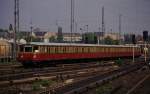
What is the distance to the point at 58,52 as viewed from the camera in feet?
157

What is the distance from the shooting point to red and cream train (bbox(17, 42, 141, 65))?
142ft

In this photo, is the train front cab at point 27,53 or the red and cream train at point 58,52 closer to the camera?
the train front cab at point 27,53

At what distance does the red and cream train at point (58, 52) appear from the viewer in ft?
142

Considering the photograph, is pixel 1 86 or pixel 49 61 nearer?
pixel 1 86

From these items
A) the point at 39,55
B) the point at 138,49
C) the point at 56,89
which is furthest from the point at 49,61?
the point at 138,49

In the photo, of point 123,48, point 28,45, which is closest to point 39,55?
point 28,45

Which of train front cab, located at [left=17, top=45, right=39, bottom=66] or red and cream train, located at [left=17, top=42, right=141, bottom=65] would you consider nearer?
train front cab, located at [left=17, top=45, right=39, bottom=66]

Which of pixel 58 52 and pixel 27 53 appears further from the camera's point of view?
pixel 58 52

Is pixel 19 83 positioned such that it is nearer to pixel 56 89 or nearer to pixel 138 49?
pixel 56 89

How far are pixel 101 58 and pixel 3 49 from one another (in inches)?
680

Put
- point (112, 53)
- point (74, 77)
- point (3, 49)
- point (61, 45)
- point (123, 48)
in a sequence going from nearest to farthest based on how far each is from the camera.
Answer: point (74, 77) < point (61, 45) < point (3, 49) < point (112, 53) < point (123, 48)

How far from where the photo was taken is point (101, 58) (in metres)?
64.7

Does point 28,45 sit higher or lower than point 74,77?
higher

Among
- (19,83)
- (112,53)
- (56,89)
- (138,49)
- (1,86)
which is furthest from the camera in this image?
(138,49)
